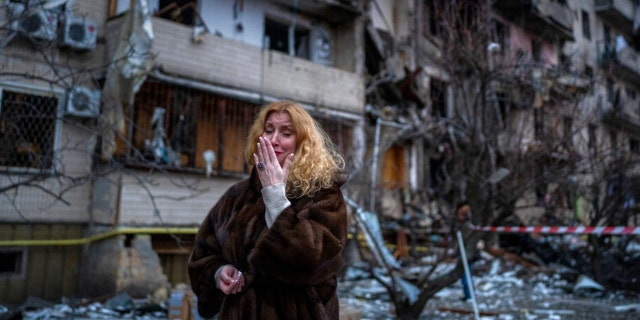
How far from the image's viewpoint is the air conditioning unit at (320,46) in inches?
582

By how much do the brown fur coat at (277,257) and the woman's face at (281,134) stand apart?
0.66 ft

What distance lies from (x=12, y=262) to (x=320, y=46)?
32.1ft

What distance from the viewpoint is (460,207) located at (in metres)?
9.03

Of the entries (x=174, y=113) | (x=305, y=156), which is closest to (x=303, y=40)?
(x=174, y=113)

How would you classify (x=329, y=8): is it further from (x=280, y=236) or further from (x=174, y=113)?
(x=280, y=236)

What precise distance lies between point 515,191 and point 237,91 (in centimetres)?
684

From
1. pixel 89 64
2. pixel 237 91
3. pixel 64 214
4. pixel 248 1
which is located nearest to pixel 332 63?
pixel 248 1

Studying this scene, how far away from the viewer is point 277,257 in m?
2.14

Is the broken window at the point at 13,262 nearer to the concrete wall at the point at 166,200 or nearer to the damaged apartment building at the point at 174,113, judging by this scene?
the damaged apartment building at the point at 174,113

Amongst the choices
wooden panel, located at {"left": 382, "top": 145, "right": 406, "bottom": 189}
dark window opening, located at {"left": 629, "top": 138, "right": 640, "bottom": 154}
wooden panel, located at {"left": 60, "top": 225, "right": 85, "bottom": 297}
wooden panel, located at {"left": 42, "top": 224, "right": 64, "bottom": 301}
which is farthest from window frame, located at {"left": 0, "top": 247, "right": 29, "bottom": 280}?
dark window opening, located at {"left": 629, "top": 138, "right": 640, "bottom": 154}

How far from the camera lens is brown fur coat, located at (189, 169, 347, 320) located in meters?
2.14

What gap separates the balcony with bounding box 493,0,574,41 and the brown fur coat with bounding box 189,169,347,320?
17.8 meters

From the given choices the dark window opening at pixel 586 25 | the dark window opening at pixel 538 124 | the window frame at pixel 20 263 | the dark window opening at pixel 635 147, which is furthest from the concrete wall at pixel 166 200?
the dark window opening at pixel 586 25

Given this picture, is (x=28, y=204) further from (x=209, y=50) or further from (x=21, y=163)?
(x=209, y=50)
